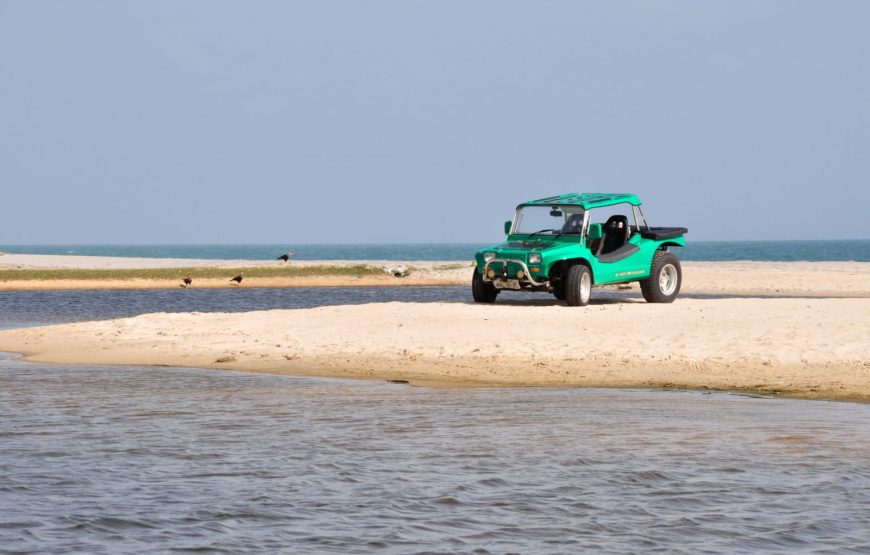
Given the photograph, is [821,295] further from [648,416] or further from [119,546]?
[119,546]

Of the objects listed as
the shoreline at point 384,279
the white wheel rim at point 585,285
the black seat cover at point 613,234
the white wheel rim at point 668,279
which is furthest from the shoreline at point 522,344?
the shoreline at point 384,279

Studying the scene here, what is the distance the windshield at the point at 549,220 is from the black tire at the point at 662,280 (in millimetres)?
2077

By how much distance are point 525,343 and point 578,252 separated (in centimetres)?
474

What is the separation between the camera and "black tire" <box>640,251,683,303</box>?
2238 centimetres

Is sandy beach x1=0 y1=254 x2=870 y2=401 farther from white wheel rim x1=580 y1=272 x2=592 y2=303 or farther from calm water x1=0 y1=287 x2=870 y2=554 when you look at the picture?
calm water x1=0 y1=287 x2=870 y2=554

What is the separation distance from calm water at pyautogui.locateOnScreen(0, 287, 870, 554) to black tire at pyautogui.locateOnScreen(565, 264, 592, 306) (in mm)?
7654

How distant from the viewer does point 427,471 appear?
8.28m

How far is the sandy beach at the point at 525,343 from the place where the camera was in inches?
556

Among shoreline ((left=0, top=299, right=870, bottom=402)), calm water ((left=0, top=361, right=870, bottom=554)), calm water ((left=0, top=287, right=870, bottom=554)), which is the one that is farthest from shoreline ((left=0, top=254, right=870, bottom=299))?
calm water ((left=0, top=361, right=870, bottom=554))

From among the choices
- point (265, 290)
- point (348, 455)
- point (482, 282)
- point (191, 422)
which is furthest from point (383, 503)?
point (265, 290)

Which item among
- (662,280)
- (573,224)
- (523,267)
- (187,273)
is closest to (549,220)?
(573,224)

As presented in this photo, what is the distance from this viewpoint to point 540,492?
7.61 meters

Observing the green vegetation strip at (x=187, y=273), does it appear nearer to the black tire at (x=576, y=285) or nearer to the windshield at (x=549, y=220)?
the windshield at (x=549, y=220)

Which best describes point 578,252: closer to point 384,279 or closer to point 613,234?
point 613,234
